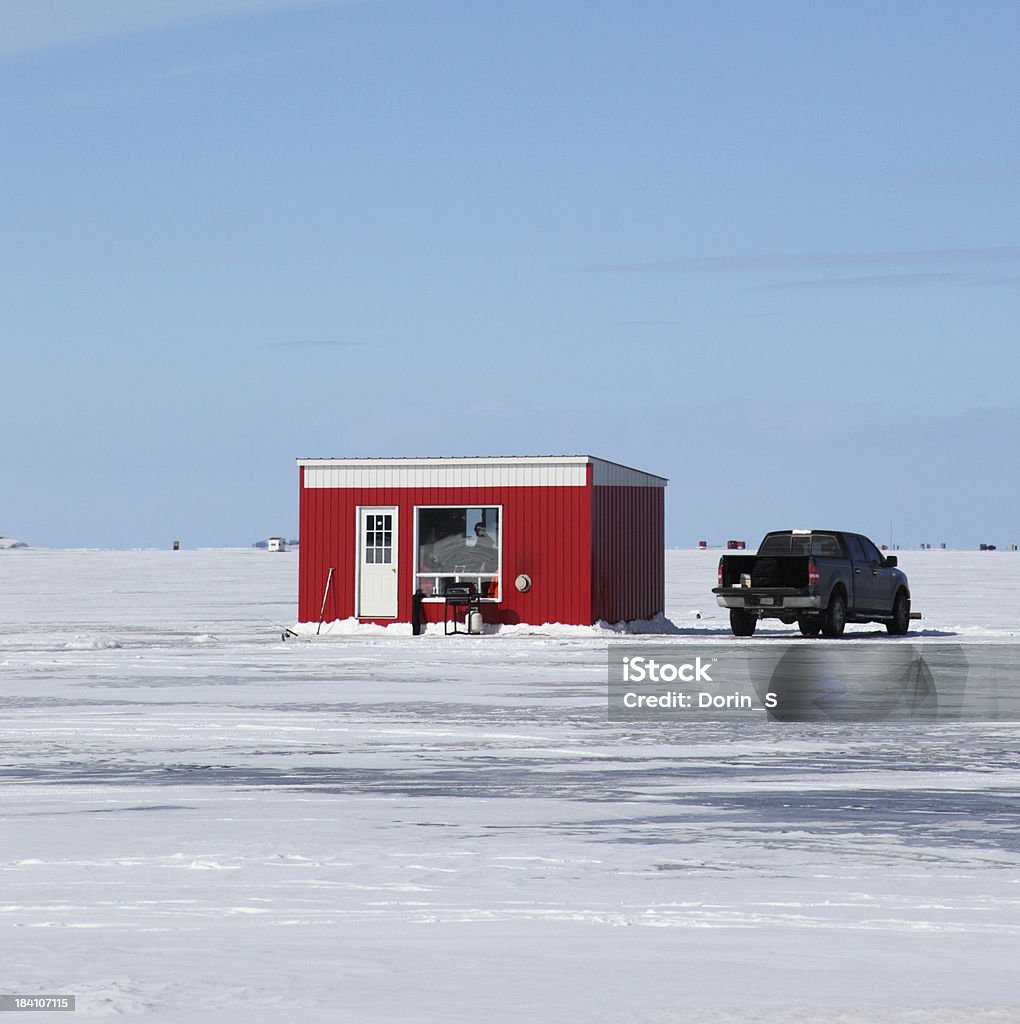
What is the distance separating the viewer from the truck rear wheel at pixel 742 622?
32.3m

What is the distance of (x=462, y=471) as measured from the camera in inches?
1330

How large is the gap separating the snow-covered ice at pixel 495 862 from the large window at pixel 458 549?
46.1 feet

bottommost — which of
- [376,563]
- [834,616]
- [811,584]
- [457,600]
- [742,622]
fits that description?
[742,622]

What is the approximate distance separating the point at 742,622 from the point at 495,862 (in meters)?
24.0

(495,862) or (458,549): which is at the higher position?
(458,549)

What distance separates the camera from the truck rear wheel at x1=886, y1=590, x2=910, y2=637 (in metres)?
34.0

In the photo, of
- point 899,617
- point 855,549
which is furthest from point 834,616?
point 899,617

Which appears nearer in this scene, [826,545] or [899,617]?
[826,545]

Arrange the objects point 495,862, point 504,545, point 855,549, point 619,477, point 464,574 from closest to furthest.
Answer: point 495,862
point 855,549
point 504,545
point 464,574
point 619,477

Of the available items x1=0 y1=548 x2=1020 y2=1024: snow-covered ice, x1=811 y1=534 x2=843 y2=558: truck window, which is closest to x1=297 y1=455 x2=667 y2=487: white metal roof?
x1=811 y1=534 x2=843 y2=558: truck window

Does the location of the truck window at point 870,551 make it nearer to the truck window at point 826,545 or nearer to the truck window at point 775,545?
the truck window at point 826,545

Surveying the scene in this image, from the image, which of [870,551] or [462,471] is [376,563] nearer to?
[462,471]

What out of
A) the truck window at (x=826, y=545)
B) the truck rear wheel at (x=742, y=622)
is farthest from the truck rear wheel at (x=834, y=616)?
the truck rear wheel at (x=742, y=622)

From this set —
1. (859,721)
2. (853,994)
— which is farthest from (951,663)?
(853,994)
